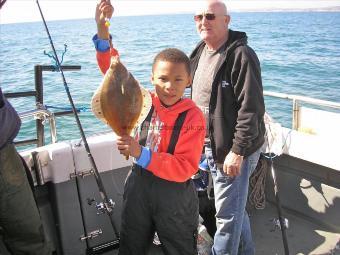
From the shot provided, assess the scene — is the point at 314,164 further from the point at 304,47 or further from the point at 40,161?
the point at 304,47

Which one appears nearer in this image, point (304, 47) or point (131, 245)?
point (131, 245)

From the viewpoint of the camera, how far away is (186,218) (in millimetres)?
2631

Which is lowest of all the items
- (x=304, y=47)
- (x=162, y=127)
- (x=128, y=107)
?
(x=304, y=47)

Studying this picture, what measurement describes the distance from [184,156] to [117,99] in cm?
65

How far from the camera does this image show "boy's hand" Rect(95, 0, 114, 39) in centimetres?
230

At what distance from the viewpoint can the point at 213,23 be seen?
308cm

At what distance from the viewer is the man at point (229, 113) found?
2854 mm

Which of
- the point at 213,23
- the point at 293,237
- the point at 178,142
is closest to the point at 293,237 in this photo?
the point at 293,237

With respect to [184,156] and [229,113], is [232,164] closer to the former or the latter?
[229,113]

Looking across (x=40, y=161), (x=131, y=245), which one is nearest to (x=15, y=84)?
(x=40, y=161)

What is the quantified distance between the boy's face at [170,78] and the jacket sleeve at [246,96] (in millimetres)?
498

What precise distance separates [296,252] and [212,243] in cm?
98

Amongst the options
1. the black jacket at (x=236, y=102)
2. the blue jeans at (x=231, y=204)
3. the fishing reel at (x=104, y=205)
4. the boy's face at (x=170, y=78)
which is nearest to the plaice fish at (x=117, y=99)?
the boy's face at (x=170, y=78)

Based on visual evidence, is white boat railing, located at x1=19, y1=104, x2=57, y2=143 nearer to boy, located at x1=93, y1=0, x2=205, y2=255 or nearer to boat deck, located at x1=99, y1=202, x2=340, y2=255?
boy, located at x1=93, y1=0, x2=205, y2=255
